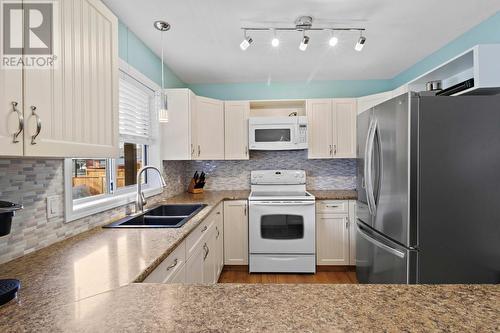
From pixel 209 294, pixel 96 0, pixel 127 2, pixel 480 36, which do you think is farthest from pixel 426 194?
pixel 127 2

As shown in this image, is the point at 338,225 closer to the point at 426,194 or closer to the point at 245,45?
the point at 426,194

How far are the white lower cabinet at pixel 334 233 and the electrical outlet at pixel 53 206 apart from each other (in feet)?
8.01

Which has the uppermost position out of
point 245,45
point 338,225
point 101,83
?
point 245,45

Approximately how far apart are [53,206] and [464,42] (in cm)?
331

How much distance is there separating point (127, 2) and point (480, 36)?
2750 mm

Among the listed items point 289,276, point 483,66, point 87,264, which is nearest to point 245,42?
point 483,66

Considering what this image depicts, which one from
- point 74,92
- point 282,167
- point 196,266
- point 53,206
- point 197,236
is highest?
point 74,92

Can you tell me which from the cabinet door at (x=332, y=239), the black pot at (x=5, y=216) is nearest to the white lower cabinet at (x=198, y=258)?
the black pot at (x=5, y=216)

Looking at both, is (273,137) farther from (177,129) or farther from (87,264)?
(87,264)

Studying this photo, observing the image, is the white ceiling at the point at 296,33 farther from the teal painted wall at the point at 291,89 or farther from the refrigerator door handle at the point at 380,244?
the refrigerator door handle at the point at 380,244

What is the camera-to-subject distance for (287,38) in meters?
2.30

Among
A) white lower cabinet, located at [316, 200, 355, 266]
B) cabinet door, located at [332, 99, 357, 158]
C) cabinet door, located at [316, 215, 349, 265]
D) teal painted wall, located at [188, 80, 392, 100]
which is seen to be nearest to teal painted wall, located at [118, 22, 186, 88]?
teal painted wall, located at [188, 80, 392, 100]

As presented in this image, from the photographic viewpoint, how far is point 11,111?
74cm

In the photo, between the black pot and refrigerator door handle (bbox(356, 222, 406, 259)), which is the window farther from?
refrigerator door handle (bbox(356, 222, 406, 259))
